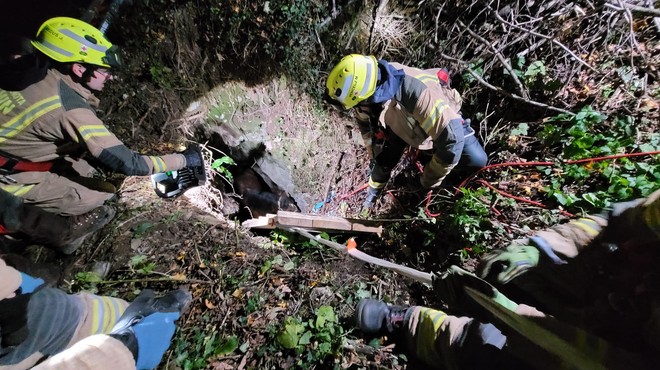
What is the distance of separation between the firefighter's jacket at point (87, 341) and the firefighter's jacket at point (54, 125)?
1.23 m

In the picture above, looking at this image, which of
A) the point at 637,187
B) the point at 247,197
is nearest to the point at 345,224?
the point at 247,197

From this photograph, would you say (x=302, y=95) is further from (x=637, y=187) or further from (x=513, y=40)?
(x=637, y=187)

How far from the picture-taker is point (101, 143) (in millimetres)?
2830

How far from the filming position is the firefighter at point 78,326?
179 cm

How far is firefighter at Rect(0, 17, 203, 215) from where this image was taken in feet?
8.33

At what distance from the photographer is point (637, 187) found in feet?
8.02

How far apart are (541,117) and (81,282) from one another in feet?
16.7

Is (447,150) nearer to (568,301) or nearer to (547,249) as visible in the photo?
(547,249)

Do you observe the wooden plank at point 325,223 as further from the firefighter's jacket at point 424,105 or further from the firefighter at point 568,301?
the firefighter at point 568,301

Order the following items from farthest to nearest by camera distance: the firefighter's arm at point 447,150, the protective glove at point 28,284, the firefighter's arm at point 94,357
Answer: the firefighter's arm at point 447,150 < the protective glove at point 28,284 < the firefighter's arm at point 94,357

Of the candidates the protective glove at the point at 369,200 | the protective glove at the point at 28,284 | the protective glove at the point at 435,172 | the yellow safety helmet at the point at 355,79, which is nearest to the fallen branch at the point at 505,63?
the protective glove at the point at 435,172

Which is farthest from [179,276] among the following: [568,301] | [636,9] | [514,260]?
[636,9]

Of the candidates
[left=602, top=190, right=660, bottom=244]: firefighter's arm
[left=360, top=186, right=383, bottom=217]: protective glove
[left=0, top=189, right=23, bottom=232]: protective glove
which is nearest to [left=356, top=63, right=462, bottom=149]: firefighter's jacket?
[left=360, top=186, right=383, bottom=217]: protective glove

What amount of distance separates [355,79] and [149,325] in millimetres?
2738
